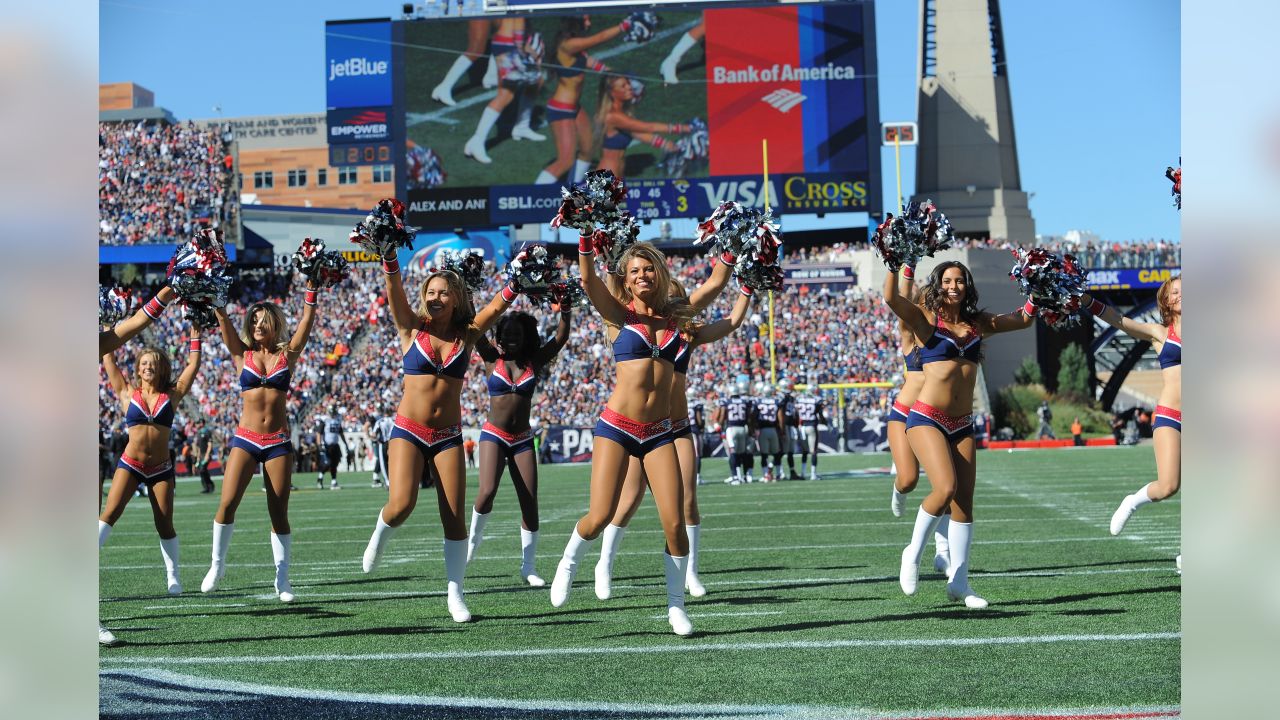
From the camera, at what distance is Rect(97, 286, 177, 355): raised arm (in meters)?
4.93

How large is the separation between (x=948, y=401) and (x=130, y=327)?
3.97 meters

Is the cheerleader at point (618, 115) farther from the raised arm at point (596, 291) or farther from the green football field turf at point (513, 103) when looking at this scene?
the raised arm at point (596, 291)

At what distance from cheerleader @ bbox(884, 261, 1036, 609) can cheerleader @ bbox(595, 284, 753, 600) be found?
3.00 ft

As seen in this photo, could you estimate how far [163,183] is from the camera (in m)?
44.0

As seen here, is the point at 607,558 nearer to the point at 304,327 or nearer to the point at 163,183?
the point at 304,327

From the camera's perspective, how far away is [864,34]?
3953 cm

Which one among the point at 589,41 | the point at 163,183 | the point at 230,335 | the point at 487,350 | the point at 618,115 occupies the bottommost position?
the point at 487,350

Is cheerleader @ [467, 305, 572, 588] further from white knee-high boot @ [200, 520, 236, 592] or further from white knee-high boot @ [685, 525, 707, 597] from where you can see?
white knee-high boot @ [200, 520, 236, 592]

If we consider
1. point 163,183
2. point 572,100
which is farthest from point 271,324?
point 163,183

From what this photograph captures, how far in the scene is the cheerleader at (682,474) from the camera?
6531 millimetres

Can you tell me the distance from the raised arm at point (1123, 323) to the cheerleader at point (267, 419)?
14.1ft

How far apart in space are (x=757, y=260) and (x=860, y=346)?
3220 centimetres

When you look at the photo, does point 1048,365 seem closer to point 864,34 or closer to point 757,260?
point 864,34
